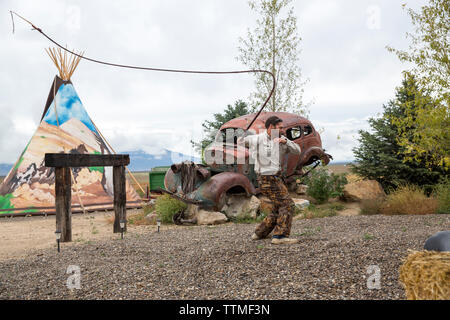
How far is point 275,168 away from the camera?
5.20 m

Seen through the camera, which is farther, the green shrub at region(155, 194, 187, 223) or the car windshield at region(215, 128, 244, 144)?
the car windshield at region(215, 128, 244, 144)

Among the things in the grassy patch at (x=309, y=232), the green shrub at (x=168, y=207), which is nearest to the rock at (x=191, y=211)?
the green shrub at (x=168, y=207)

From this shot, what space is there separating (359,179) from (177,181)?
262 inches

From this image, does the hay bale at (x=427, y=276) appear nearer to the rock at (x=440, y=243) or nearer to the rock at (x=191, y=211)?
the rock at (x=440, y=243)

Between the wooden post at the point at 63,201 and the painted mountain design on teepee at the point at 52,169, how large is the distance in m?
4.83

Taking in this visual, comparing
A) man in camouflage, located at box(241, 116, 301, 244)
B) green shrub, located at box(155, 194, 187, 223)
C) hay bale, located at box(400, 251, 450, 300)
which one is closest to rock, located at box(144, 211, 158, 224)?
green shrub, located at box(155, 194, 187, 223)

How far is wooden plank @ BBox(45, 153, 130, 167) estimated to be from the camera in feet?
22.5

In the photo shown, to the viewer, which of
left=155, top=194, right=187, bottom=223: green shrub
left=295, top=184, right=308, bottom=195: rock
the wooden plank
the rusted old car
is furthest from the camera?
left=295, top=184, right=308, bottom=195: rock

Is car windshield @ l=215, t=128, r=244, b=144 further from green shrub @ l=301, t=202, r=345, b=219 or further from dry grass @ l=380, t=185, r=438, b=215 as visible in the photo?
dry grass @ l=380, t=185, r=438, b=215

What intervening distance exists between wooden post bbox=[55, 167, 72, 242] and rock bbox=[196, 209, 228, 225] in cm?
292

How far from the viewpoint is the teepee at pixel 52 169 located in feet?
38.1

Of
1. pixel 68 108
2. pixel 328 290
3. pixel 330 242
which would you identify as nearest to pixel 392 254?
pixel 330 242

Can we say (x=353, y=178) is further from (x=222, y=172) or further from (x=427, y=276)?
(x=427, y=276)

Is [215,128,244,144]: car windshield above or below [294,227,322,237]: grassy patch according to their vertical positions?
above
